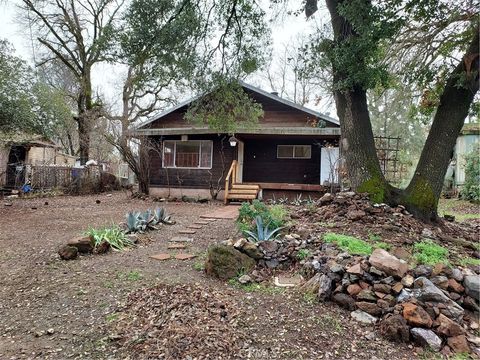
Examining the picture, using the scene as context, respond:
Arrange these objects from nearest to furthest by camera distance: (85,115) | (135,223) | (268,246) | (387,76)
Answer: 1. (268,246)
2. (387,76)
3. (135,223)
4. (85,115)

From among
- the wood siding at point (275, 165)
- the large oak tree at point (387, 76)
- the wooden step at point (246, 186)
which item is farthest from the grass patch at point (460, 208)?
the wooden step at point (246, 186)

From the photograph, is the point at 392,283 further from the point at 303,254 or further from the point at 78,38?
the point at 78,38

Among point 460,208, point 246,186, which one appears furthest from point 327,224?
point 460,208

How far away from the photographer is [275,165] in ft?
42.2

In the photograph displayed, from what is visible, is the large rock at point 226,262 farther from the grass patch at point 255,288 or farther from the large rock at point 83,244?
the large rock at point 83,244

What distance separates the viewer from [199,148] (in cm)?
1301

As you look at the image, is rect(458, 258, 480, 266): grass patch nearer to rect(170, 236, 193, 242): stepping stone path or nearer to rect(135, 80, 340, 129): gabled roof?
rect(170, 236, 193, 242): stepping stone path

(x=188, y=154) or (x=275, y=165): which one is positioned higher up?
(x=188, y=154)

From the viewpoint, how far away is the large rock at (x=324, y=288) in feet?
10.3

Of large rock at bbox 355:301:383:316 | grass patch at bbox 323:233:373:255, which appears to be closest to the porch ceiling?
grass patch at bbox 323:233:373:255

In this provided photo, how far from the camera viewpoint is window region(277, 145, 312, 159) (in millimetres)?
12555

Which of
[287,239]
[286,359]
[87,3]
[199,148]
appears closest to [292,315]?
[286,359]

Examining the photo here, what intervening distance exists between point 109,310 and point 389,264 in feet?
9.18

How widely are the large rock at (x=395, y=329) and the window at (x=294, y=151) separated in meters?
10.2
